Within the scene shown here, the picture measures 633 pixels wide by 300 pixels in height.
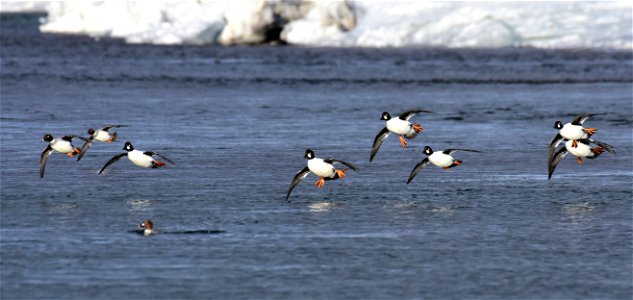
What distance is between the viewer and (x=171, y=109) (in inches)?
1337

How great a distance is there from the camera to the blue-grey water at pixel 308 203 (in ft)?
41.4

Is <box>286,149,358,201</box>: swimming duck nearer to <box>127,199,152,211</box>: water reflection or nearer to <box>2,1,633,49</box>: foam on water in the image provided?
<box>127,199,152,211</box>: water reflection

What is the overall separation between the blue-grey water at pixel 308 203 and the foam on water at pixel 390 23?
25.6 metres

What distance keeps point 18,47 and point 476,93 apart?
4612 cm

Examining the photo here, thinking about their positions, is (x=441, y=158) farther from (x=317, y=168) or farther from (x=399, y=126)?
(x=317, y=168)

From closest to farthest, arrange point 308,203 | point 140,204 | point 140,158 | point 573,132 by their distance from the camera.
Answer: point 140,204, point 308,203, point 573,132, point 140,158

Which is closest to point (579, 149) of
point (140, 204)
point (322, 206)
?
point (322, 206)

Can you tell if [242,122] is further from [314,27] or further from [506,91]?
[314,27]

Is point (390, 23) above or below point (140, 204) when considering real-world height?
above

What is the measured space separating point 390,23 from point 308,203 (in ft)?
177

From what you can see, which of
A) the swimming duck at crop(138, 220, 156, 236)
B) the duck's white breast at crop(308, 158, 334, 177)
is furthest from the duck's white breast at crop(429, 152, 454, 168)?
the swimming duck at crop(138, 220, 156, 236)

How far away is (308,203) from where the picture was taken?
17781 mm

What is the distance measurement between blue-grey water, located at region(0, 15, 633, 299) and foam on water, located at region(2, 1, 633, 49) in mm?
25573

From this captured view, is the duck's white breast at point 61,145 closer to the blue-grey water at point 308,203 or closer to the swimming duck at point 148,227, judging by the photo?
the blue-grey water at point 308,203
